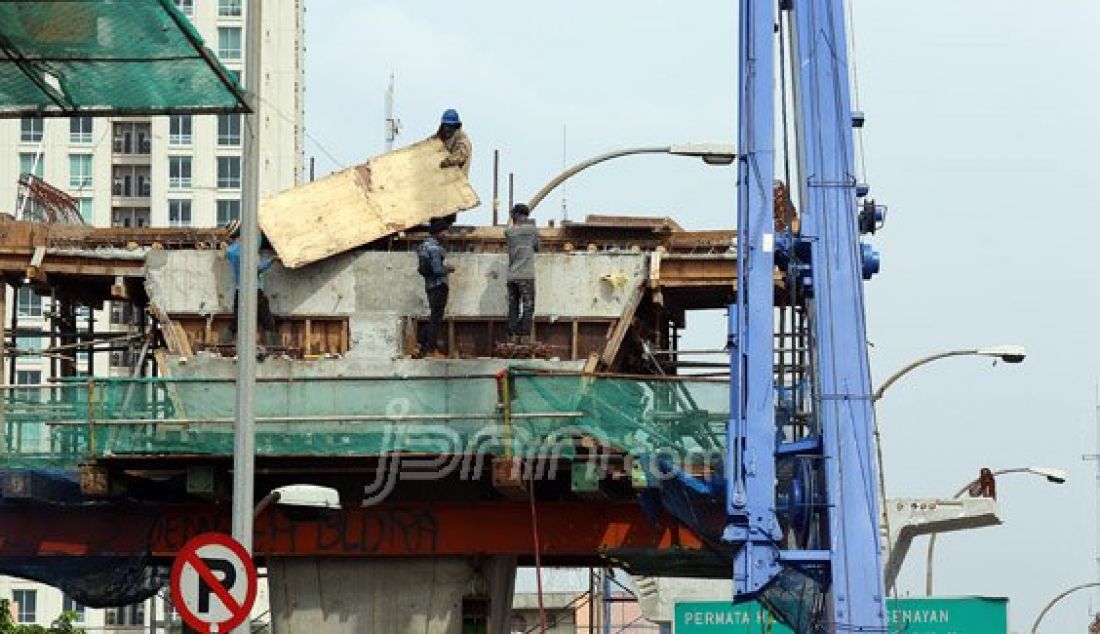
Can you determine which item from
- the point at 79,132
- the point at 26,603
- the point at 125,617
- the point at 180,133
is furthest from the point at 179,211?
the point at 26,603

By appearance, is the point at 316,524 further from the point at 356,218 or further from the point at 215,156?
the point at 215,156

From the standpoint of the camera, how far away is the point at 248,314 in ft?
85.9

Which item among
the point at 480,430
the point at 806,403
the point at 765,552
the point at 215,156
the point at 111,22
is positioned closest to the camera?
the point at 111,22

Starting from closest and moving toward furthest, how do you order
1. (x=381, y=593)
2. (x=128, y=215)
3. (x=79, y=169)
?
(x=381, y=593) < (x=79, y=169) < (x=128, y=215)

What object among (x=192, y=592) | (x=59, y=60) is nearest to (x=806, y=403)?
(x=192, y=592)

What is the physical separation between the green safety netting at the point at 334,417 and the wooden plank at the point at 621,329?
2744 mm

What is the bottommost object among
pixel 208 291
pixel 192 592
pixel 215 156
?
pixel 192 592

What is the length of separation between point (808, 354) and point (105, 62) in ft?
40.8

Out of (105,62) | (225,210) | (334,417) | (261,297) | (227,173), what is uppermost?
(227,173)

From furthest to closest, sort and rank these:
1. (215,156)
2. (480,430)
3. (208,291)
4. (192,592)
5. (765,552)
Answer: (215,156)
(208,291)
(480,430)
(765,552)
(192,592)

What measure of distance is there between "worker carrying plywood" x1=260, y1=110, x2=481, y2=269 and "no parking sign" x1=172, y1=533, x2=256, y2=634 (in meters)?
16.8

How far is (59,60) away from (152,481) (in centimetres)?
1719

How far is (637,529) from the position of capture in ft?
125

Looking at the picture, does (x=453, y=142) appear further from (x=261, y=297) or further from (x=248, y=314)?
(x=248, y=314)
